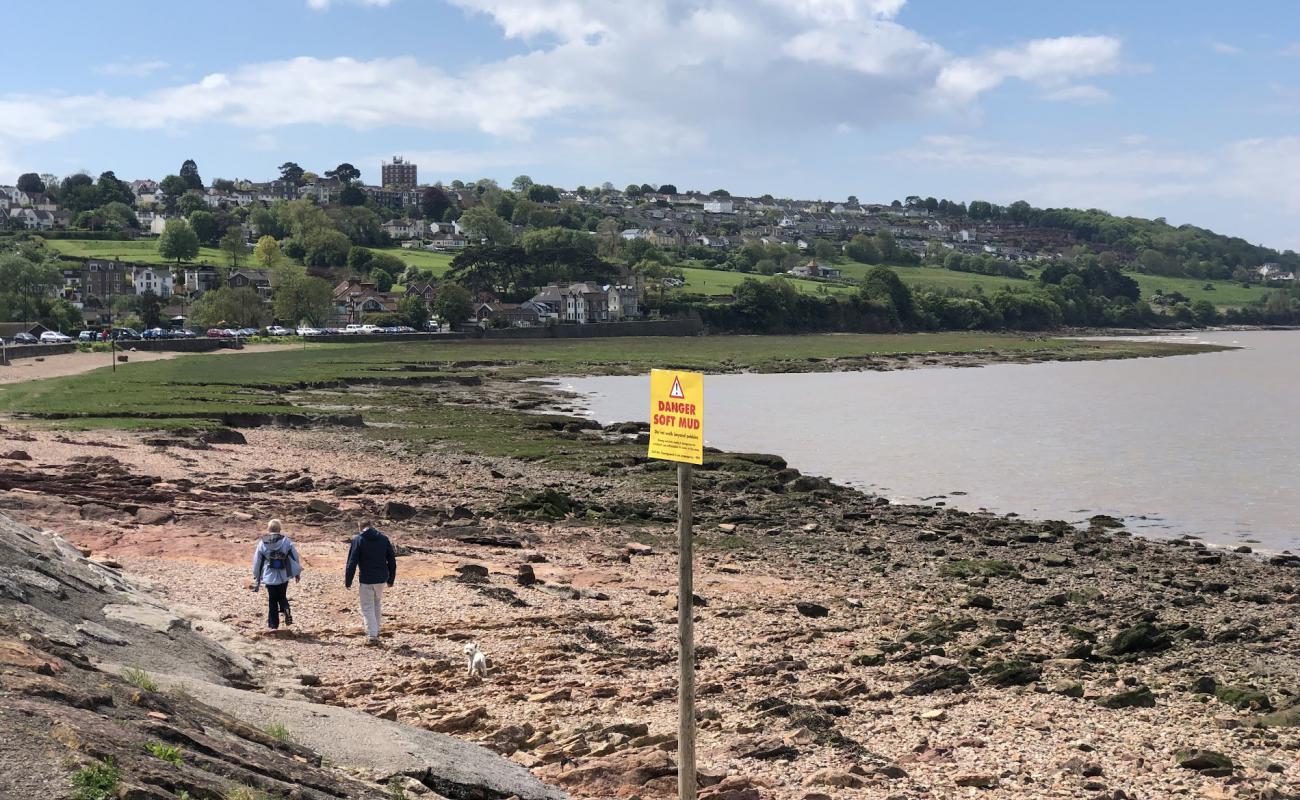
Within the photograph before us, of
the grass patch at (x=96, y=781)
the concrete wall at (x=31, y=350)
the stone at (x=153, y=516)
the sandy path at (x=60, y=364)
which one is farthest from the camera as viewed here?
the concrete wall at (x=31, y=350)

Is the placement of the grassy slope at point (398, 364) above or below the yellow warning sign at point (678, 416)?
below

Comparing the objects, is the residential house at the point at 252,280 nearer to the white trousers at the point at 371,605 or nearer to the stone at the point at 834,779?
the white trousers at the point at 371,605

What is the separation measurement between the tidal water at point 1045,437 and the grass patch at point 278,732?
26.6 m

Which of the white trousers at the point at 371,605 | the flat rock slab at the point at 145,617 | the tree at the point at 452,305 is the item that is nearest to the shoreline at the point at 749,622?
the white trousers at the point at 371,605

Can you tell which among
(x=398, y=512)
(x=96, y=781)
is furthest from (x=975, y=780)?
(x=398, y=512)

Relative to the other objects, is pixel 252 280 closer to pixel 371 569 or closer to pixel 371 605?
pixel 371 605

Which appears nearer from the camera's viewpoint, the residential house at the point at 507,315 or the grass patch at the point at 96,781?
the grass patch at the point at 96,781

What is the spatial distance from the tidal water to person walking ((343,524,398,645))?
2274 centimetres

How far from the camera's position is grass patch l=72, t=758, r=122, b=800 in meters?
6.95

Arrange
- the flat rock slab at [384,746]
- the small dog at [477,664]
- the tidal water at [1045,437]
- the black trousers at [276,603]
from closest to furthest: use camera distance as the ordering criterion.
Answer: the flat rock slab at [384,746], the small dog at [477,664], the black trousers at [276,603], the tidal water at [1045,437]

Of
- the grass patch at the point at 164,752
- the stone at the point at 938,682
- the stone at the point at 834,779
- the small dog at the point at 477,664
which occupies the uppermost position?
the grass patch at the point at 164,752

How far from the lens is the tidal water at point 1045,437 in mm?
36688

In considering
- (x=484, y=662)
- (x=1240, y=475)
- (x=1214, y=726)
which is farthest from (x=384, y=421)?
(x=1214, y=726)

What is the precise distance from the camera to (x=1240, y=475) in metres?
42.8
